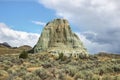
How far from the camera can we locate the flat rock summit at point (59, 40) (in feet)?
333

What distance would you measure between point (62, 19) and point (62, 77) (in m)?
87.9

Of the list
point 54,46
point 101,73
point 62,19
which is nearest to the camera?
point 101,73

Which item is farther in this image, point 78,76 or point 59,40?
point 59,40

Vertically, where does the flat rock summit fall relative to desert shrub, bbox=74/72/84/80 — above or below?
above

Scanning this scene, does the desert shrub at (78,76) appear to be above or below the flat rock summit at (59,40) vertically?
below

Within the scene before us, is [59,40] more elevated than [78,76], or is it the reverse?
[59,40]

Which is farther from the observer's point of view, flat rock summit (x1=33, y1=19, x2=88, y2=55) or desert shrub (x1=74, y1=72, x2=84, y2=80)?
flat rock summit (x1=33, y1=19, x2=88, y2=55)

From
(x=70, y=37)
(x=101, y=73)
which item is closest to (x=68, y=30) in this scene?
(x=70, y=37)

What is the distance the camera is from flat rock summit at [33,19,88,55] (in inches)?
3991

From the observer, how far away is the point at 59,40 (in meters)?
105

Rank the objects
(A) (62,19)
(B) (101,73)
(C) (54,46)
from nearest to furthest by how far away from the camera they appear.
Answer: (B) (101,73)
(C) (54,46)
(A) (62,19)

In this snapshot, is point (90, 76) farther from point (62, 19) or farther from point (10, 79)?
point (62, 19)

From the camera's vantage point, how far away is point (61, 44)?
102688 mm

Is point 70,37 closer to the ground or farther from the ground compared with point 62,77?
farther from the ground
